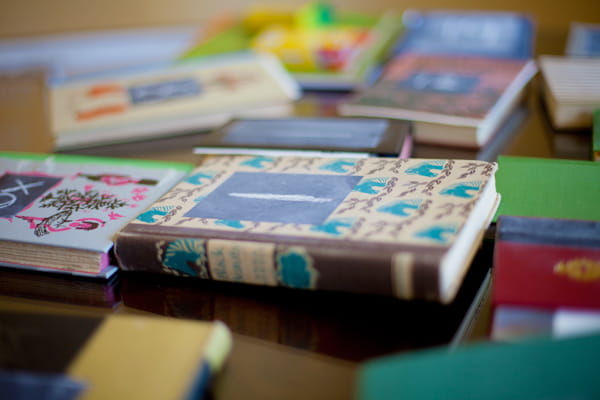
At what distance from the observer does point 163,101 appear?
1.03 meters

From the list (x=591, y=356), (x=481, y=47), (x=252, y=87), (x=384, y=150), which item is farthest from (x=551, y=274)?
(x=481, y=47)

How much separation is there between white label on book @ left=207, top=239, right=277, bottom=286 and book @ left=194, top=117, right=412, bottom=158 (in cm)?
24

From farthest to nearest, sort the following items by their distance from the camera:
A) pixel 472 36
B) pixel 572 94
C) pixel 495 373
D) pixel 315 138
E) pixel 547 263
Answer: pixel 472 36 → pixel 572 94 → pixel 315 138 → pixel 547 263 → pixel 495 373

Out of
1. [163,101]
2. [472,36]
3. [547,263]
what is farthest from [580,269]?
[472,36]

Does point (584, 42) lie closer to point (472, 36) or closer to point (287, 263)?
point (472, 36)

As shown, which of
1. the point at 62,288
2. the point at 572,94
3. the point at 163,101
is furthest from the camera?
the point at 163,101

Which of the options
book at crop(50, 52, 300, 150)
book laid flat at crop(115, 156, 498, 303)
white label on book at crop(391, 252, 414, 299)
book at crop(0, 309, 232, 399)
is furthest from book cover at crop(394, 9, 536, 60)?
book at crop(0, 309, 232, 399)

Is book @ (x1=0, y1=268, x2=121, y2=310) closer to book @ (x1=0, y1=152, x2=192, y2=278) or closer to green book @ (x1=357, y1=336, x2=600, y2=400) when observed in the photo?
book @ (x1=0, y1=152, x2=192, y2=278)

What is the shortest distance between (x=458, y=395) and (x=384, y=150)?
39 centimetres

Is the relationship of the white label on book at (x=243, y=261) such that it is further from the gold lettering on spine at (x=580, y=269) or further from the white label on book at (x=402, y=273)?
the gold lettering on spine at (x=580, y=269)

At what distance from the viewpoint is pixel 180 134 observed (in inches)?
40.4

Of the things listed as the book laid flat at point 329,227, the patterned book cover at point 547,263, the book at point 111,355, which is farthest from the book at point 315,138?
the book at point 111,355

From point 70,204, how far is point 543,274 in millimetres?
517

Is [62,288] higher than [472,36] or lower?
lower
